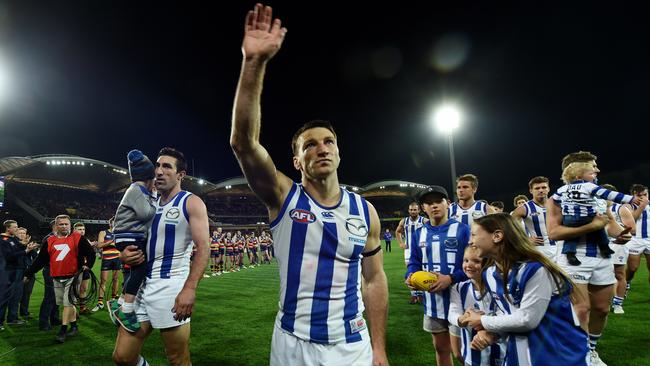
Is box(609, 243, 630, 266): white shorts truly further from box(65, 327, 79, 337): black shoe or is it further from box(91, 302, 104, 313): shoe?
box(91, 302, 104, 313): shoe

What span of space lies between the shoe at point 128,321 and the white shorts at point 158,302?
56 millimetres

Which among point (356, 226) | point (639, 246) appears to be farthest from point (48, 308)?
point (639, 246)

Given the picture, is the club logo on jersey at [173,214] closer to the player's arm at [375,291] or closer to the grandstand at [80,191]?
the player's arm at [375,291]

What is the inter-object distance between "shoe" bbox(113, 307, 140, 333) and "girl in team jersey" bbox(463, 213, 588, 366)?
2.89 metres

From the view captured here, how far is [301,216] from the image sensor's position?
7.15ft

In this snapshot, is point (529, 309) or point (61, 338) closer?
point (529, 309)

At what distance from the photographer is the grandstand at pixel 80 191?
37562mm

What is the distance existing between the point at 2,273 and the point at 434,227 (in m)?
8.63

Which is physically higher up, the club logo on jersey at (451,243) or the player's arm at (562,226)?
the player's arm at (562,226)

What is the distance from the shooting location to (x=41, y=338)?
660 cm

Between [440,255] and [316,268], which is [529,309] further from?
[440,255]

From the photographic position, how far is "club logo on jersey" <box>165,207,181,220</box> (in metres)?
3.61

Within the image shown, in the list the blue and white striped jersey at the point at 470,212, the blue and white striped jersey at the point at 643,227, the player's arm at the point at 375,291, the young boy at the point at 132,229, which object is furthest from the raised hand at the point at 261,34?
the blue and white striped jersey at the point at 643,227

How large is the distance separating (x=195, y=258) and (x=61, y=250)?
5373mm
